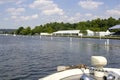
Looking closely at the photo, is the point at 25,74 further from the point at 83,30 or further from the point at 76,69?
the point at 83,30

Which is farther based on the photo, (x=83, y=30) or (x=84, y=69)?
(x=83, y=30)

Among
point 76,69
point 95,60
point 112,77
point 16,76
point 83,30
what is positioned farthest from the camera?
point 83,30

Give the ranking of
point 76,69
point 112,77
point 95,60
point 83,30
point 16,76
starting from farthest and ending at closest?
point 83,30 → point 16,76 → point 76,69 → point 95,60 → point 112,77

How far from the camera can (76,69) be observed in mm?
8883

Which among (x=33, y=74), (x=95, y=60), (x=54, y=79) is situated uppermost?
(x=95, y=60)

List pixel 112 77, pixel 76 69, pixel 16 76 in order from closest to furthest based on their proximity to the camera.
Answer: pixel 112 77 < pixel 76 69 < pixel 16 76

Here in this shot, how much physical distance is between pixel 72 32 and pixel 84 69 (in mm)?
189553

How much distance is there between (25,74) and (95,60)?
11405 mm

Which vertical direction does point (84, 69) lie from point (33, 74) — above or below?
above

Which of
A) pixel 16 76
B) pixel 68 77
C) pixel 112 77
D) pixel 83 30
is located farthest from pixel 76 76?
pixel 83 30

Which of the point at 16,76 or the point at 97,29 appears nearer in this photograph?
the point at 16,76

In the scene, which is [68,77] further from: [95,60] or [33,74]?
[33,74]

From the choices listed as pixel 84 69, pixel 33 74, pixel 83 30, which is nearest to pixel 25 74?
pixel 33 74

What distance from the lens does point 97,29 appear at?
19375 cm
